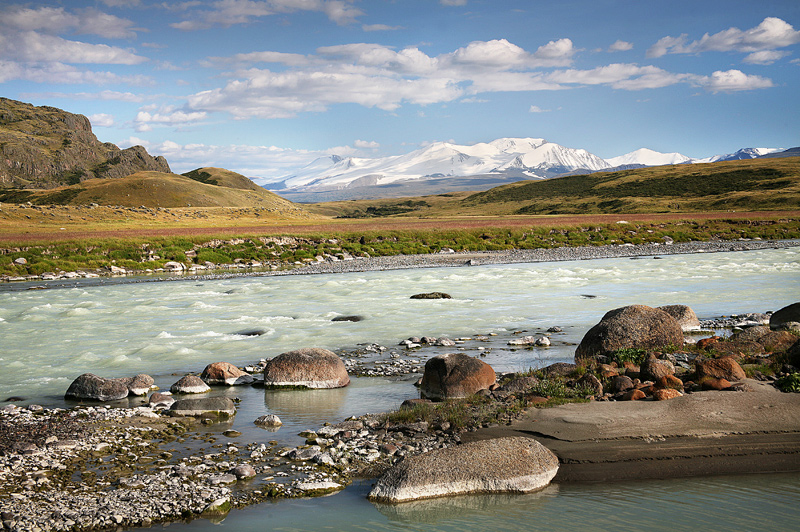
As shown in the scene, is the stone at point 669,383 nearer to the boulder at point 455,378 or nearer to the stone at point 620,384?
the stone at point 620,384

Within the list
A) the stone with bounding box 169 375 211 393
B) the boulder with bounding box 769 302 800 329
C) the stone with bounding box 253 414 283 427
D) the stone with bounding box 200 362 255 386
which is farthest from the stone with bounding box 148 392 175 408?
the boulder with bounding box 769 302 800 329

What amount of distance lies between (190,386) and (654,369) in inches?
452

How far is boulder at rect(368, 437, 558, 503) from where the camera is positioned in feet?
31.6

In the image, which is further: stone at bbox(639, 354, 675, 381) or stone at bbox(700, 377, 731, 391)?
stone at bbox(639, 354, 675, 381)

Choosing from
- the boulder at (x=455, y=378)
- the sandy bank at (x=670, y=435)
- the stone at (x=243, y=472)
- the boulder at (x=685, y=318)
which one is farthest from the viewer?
the boulder at (x=685, y=318)

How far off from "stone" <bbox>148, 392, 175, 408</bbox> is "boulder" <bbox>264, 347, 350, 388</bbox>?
8.19ft

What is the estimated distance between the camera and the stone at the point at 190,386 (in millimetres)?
15789

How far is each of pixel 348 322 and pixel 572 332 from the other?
9493 mm

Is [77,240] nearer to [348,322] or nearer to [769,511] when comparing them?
[348,322]

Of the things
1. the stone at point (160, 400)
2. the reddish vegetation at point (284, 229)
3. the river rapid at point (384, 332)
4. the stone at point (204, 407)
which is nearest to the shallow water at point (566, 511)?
the river rapid at point (384, 332)

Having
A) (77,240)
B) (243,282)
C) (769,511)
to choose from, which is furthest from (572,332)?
(77,240)

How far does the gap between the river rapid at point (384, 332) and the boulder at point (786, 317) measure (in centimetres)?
492

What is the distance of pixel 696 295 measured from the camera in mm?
32500

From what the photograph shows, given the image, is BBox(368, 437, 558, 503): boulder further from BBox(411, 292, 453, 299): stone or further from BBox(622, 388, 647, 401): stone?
BBox(411, 292, 453, 299): stone
